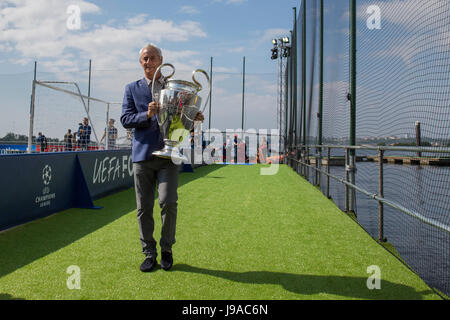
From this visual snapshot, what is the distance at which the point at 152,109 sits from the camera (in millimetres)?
2338

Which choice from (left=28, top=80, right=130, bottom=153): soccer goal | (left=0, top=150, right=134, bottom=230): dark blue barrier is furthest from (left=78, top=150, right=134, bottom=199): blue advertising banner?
(left=28, top=80, right=130, bottom=153): soccer goal

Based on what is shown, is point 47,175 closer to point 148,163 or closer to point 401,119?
point 148,163

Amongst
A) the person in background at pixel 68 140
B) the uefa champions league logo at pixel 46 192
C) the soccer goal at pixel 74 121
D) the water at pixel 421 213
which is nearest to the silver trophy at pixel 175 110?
the water at pixel 421 213

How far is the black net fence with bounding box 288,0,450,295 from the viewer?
8.63ft

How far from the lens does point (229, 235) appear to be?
3.60m

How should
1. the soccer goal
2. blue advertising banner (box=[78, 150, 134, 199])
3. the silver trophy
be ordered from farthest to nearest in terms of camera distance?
the soccer goal
blue advertising banner (box=[78, 150, 134, 199])
the silver trophy

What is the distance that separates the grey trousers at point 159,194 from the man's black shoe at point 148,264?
0.03 meters

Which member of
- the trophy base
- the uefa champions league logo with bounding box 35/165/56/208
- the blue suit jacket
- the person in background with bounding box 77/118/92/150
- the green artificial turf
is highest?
the person in background with bounding box 77/118/92/150

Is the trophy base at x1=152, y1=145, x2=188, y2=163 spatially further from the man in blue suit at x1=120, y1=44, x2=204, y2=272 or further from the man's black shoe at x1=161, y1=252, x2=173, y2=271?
the man's black shoe at x1=161, y1=252, x2=173, y2=271

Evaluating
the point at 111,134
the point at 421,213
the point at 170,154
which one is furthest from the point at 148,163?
the point at 111,134

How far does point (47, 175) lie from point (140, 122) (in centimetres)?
273

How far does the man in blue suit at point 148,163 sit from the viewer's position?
8.25ft

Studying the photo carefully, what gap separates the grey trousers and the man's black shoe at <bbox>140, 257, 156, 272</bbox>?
0.11 feet

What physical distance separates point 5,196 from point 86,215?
3.41ft
